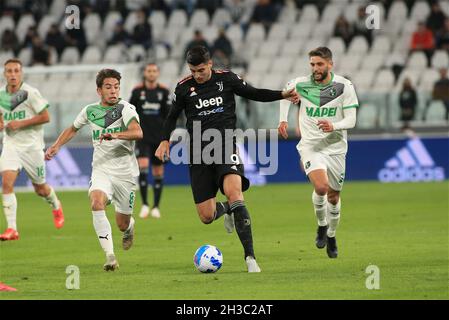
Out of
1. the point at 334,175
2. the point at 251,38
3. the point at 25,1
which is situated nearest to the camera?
the point at 334,175

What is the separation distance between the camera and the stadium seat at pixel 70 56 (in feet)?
105

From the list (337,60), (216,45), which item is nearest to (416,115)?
(337,60)

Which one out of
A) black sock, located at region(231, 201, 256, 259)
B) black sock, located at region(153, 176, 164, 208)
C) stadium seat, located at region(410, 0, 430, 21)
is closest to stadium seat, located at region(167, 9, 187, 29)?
stadium seat, located at region(410, 0, 430, 21)

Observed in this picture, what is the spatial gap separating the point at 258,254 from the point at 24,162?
4.58m

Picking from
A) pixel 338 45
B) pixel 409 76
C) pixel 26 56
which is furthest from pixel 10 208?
pixel 26 56

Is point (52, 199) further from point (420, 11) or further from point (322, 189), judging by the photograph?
point (420, 11)

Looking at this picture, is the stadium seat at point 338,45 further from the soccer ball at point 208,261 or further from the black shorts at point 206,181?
the soccer ball at point 208,261

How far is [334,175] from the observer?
13695 mm

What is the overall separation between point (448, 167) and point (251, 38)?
7558mm

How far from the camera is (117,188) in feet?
41.9

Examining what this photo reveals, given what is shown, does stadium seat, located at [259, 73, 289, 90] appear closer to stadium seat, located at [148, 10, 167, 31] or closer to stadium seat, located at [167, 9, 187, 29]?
stadium seat, located at [167, 9, 187, 29]

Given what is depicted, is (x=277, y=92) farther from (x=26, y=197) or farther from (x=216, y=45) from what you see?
(x=216, y=45)

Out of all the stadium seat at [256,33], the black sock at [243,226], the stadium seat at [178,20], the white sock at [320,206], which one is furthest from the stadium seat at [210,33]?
the black sock at [243,226]

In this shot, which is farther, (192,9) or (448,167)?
(192,9)
